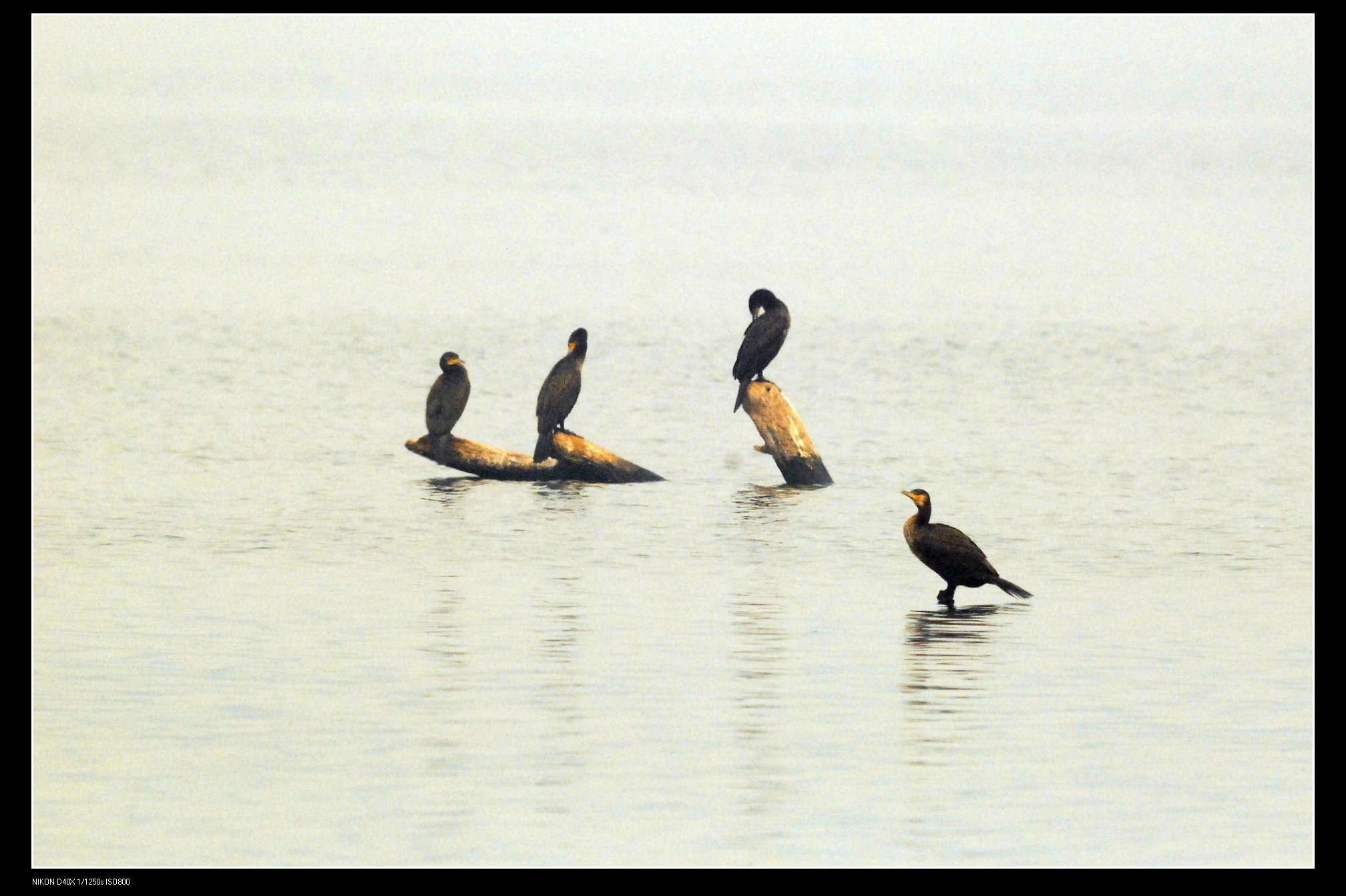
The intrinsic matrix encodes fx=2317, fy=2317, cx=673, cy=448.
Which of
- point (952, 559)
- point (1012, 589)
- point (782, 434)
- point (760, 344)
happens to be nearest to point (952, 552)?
point (952, 559)

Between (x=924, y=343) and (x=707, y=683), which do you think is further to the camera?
(x=924, y=343)

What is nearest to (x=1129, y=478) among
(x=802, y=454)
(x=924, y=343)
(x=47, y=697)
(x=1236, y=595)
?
(x=802, y=454)

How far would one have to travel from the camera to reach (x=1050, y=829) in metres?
6.62

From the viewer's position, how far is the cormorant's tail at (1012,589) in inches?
409

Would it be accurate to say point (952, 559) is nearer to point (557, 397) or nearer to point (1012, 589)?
point (1012, 589)

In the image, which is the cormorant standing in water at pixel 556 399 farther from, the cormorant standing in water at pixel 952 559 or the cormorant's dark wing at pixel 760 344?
the cormorant standing in water at pixel 952 559

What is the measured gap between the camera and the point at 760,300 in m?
15.8

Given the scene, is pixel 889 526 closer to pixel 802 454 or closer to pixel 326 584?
pixel 802 454

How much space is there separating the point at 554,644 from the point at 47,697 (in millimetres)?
1978

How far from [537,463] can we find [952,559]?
518cm

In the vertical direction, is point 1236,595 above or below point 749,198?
below

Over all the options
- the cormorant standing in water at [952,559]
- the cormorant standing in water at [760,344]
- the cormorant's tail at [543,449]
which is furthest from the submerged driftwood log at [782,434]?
the cormorant standing in water at [952,559]

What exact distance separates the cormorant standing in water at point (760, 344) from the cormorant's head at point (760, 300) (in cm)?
6

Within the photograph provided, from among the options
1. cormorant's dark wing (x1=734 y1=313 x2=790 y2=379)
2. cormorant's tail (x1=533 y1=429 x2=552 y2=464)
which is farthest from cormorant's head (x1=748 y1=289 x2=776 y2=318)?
cormorant's tail (x1=533 y1=429 x2=552 y2=464)
